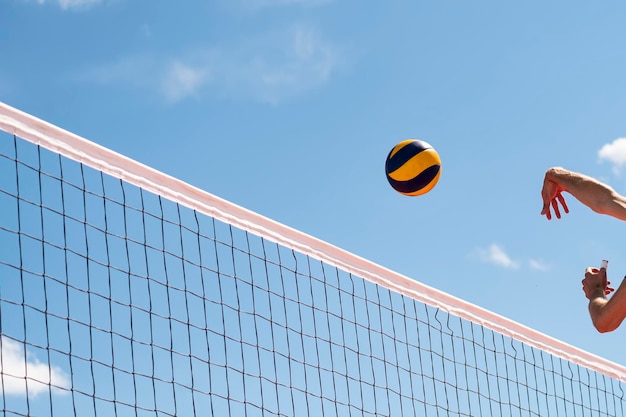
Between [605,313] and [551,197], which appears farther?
[551,197]

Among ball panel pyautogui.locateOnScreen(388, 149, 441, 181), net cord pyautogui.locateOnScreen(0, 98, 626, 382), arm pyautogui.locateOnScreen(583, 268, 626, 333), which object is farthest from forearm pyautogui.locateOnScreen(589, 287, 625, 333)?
ball panel pyautogui.locateOnScreen(388, 149, 441, 181)

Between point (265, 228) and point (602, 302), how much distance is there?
282cm

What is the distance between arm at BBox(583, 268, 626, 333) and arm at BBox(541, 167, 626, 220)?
12.1 inches

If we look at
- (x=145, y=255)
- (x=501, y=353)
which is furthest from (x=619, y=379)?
(x=145, y=255)

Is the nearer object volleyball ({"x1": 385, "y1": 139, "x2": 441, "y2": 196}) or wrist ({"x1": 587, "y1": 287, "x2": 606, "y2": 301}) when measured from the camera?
wrist ({"x1": 587, "y1": 287, "x2": 606, "y2": 301})

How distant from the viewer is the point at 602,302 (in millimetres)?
4039

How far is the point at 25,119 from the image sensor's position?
208 inches

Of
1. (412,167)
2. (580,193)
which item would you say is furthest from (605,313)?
(412,167)

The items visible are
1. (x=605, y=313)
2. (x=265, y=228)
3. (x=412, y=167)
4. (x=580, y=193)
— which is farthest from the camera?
(x=412, y=167)

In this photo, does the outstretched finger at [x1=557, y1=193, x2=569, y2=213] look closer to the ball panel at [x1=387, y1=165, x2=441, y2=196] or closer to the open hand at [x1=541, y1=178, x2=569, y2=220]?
the open hand at [x1=541, y1=178, x2=569, y2=220]

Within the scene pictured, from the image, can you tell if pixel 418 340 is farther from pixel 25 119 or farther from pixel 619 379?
pixel 25 119

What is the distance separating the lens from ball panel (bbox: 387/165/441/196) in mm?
7141

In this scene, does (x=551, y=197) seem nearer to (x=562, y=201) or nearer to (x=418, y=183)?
(x=562, y=201)

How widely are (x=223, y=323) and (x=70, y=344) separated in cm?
124
